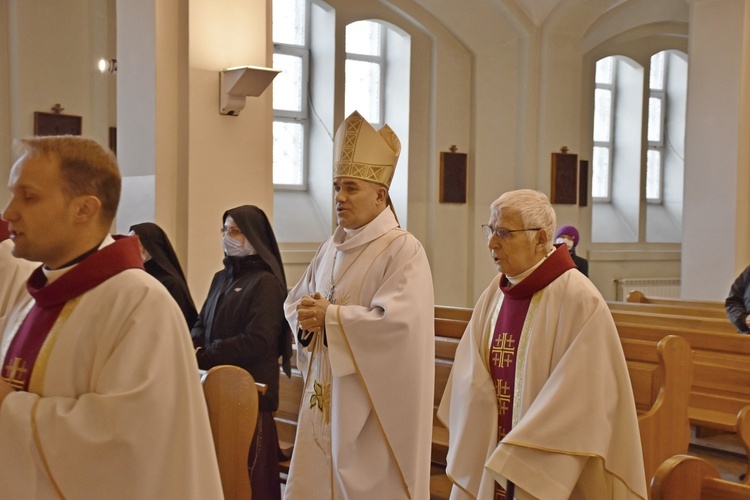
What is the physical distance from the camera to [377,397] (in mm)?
3834

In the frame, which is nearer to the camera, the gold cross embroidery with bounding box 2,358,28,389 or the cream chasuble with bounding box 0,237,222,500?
the cream chasuble with bounding box 0,237,222,500

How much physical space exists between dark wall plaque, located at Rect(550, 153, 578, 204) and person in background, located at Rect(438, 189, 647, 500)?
8.27 meters

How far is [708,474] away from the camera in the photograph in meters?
2.50

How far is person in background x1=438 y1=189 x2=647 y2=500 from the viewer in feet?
10.4

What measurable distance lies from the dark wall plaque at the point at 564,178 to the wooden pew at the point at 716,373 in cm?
617

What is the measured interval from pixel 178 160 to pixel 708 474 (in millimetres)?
5064

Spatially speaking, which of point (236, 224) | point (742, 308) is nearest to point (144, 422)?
point (236, 224)

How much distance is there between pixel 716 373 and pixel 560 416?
2.84 m

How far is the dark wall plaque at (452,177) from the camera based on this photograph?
1181 centimetres

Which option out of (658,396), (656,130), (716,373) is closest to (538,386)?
(658,396)

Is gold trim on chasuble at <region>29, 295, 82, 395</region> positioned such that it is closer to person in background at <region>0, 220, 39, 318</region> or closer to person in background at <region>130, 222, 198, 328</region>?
person in background at <region>0, 220, 39, 318</region>

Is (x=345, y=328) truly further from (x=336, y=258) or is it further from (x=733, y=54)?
(x=733, y=54)

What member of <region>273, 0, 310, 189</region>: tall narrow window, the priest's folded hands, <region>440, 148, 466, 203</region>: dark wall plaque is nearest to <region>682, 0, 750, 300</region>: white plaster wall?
<region>440, 148, 466, 203</region>: dark wall plaque

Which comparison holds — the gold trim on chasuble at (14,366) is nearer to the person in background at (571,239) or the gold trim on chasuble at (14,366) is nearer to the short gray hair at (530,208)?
the short gray hair at (530,208)
